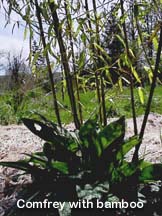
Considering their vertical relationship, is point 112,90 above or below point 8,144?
above

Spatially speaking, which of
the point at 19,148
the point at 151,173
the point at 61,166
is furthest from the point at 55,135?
the point at 19,148

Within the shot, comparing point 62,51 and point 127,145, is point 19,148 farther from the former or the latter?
point 127,145

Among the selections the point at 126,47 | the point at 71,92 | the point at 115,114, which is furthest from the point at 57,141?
the point at 115,114

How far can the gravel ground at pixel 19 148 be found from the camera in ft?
9.98

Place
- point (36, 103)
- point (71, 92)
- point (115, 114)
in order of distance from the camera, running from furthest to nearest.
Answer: point (36, 103) < point (115, 114) < point (71, 92)

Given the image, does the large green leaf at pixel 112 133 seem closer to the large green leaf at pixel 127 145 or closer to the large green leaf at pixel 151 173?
the large green leaf at pixel 127 145

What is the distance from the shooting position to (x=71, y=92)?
284 centimetres

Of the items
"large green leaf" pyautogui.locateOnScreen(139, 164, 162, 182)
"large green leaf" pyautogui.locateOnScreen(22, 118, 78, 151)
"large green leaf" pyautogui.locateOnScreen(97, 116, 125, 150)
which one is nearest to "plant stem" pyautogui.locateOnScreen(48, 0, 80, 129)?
"large green leaf" pyautogui.locateOnScreen(22, 118, 78, 151)

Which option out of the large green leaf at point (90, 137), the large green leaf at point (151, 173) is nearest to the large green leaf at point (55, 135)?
the large green leaf at point (90, 137)

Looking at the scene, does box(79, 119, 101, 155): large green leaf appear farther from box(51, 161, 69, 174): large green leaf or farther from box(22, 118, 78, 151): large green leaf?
box(51, 161, 69, 174): large green leaf

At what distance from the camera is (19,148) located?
452 centimetres

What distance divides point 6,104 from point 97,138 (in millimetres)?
6275

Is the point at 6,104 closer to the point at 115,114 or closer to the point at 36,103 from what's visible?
the point at 36,103

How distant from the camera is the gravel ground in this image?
304 centimetres
